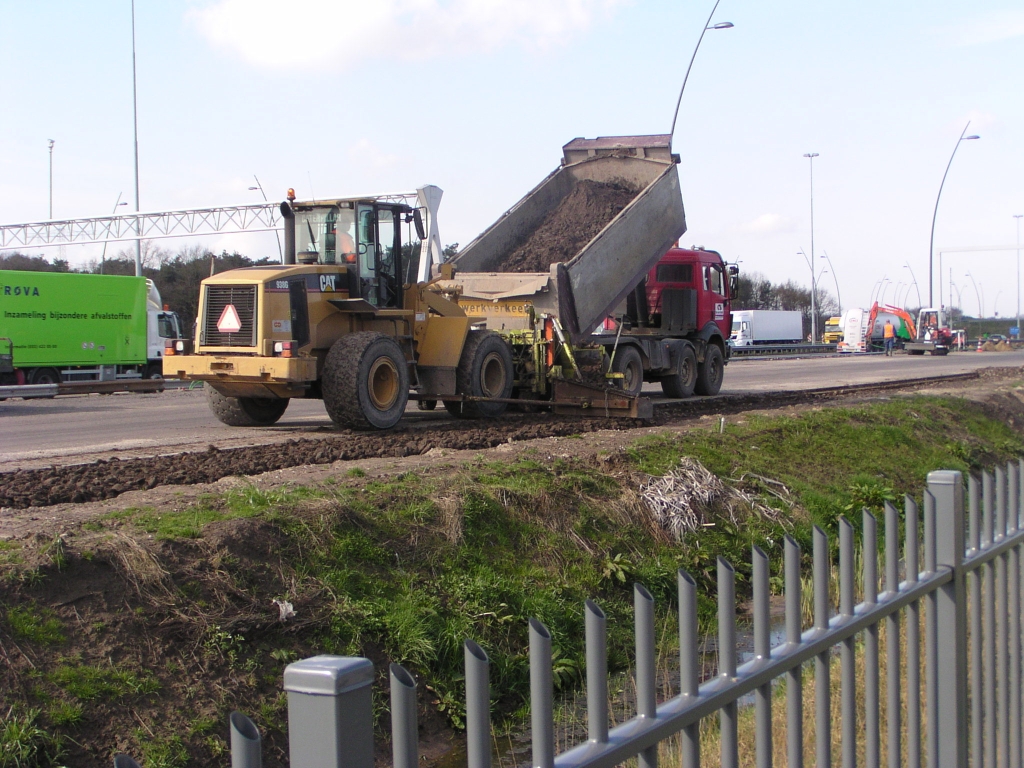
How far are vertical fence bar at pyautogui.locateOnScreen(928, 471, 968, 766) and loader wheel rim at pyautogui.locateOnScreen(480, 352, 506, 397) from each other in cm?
1106

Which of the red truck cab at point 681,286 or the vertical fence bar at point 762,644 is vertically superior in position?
the red truck cab at point 681,286

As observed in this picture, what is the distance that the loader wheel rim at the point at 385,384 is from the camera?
41.4ft

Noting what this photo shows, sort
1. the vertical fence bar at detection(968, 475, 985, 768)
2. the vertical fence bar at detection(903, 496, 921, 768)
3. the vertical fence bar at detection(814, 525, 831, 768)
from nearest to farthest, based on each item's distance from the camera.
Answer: the vertical fence bar at detection(814, 525, 831, 768)
the vertical fence bar at detection(903, 496, 921, 768)
the vertical fence bar at detection(968, 475, 985, 768)

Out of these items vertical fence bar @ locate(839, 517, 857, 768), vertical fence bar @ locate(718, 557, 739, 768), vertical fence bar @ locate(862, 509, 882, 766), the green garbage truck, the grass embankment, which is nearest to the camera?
vertical fence bar @ locate(718, 557, 739, 768)

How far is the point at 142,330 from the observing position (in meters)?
28.4

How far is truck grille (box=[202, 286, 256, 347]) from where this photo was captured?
39.4ft

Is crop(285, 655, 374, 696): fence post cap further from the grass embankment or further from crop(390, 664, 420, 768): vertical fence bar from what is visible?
the grass embankment

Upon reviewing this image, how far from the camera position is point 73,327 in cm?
2633

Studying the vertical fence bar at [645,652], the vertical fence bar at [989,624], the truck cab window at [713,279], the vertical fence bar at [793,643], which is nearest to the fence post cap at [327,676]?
the vertical fence bar at [645,652]

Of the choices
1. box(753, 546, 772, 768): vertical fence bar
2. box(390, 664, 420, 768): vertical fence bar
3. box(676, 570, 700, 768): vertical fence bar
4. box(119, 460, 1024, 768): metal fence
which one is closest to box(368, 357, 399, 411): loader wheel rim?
box(119, 460, 1024, 768): metal fence

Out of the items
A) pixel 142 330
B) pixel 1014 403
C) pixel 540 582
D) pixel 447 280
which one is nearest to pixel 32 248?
pixel 142 330

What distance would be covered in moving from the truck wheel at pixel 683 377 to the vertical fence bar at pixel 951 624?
16.1 meters

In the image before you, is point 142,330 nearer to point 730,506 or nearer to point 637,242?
point 637,242

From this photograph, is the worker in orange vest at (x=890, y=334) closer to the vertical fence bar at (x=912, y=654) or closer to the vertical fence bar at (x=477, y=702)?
the vertical fence bar at (x=912, y=654)
